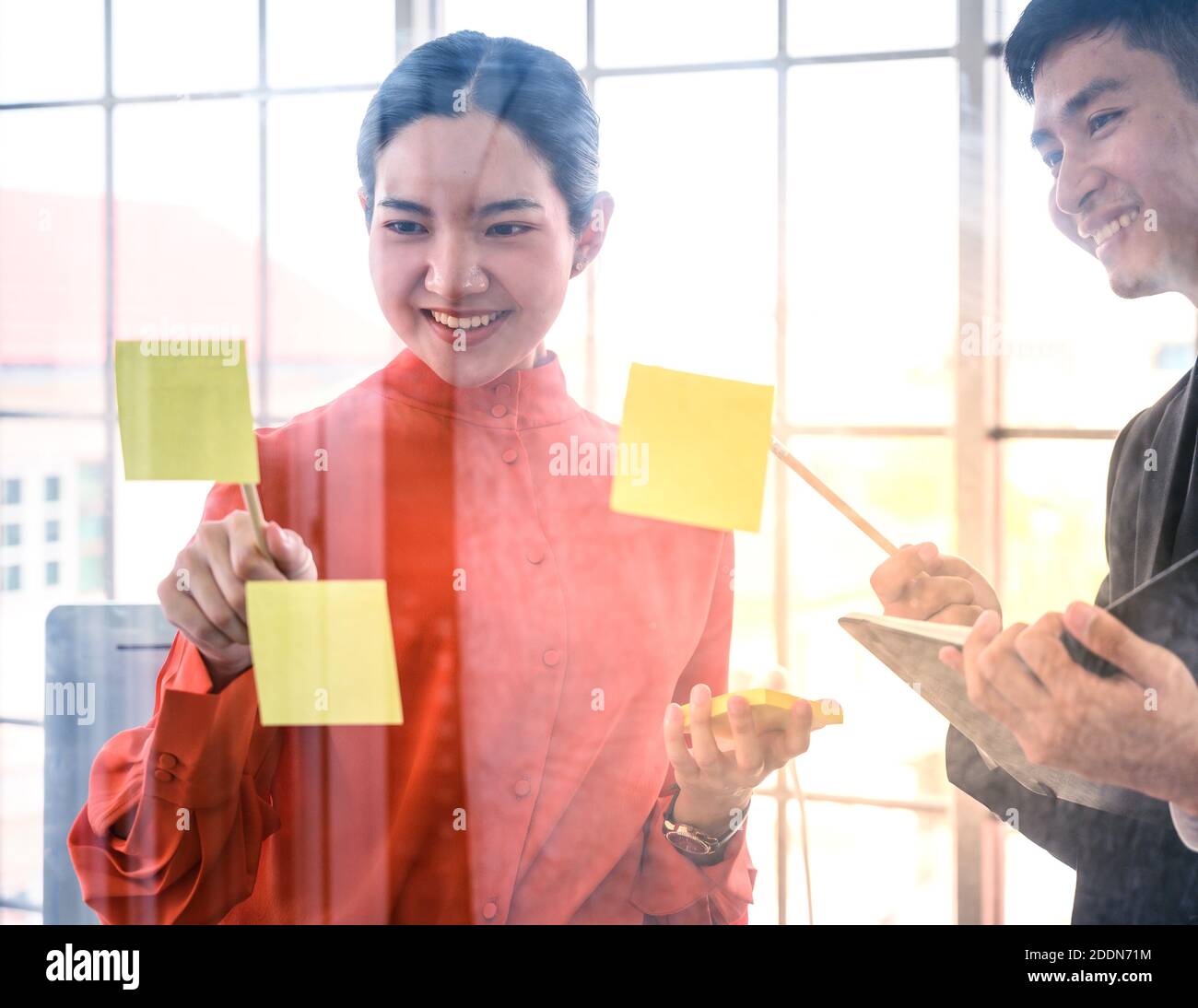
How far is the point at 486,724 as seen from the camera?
2.67 ft

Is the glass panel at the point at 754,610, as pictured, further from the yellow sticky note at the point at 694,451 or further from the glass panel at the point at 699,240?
the glass panel at the point at 699,240

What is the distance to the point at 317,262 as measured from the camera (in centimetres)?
87

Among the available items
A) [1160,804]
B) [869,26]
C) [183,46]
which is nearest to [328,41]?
[183,46]

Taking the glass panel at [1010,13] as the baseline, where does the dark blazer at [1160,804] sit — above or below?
below

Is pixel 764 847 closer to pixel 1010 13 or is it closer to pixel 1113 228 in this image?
pixel 1113 228

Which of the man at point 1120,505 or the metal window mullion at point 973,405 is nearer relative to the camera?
the man at point 1120,505

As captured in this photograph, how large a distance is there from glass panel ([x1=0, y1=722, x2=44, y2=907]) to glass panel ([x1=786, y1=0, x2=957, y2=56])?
2.95 ft

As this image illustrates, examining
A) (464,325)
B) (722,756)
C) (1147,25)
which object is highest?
(1147,25)

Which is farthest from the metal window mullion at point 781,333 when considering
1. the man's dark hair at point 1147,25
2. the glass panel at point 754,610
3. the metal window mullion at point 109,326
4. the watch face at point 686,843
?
the metal window mullion at point 109,326

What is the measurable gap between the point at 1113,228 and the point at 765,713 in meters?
0.48

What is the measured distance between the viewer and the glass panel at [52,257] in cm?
88

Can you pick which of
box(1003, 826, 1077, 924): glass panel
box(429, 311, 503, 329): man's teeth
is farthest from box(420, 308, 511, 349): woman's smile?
box(1003, 826, 1077, 924): glass panel

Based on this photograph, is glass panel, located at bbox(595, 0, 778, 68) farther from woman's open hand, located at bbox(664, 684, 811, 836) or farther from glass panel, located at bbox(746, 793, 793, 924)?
glass panel, located at bbox(746, 793, 793, 924)

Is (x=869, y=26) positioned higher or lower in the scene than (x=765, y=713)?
higher
